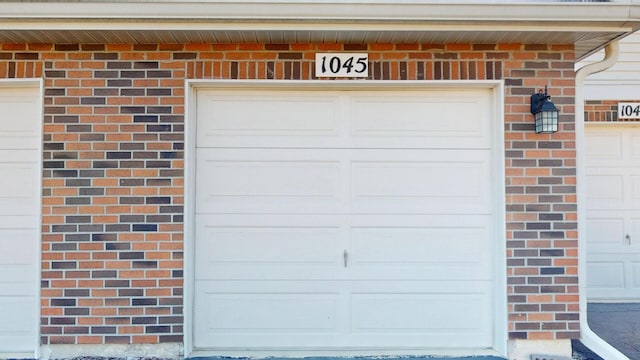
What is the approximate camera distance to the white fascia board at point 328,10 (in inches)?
127

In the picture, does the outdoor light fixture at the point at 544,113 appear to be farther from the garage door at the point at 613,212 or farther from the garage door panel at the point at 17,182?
the garage door panel at the point at 17,182

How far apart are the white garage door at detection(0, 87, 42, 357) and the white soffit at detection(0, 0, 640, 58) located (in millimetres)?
604

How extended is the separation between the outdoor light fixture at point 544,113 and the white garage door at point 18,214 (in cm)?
400

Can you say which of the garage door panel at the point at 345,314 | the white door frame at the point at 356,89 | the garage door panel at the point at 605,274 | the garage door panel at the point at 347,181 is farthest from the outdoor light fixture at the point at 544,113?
the garage door panel at the point at 605,274

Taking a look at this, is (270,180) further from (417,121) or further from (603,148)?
(603,148)

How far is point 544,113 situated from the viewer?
3541 millimetres

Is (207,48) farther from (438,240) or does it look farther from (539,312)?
(539,312)

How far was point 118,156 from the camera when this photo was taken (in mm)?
3625

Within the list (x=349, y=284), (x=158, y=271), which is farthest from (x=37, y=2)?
(x=349, y=284)

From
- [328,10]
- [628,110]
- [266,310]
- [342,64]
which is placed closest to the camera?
[328,10]

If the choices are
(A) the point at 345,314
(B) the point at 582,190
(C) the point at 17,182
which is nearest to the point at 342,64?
(A) the point at 345,314

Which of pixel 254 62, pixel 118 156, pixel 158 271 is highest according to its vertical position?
pixel 254 62

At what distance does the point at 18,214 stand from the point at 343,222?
268 cm

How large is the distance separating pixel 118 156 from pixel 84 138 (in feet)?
0.99
